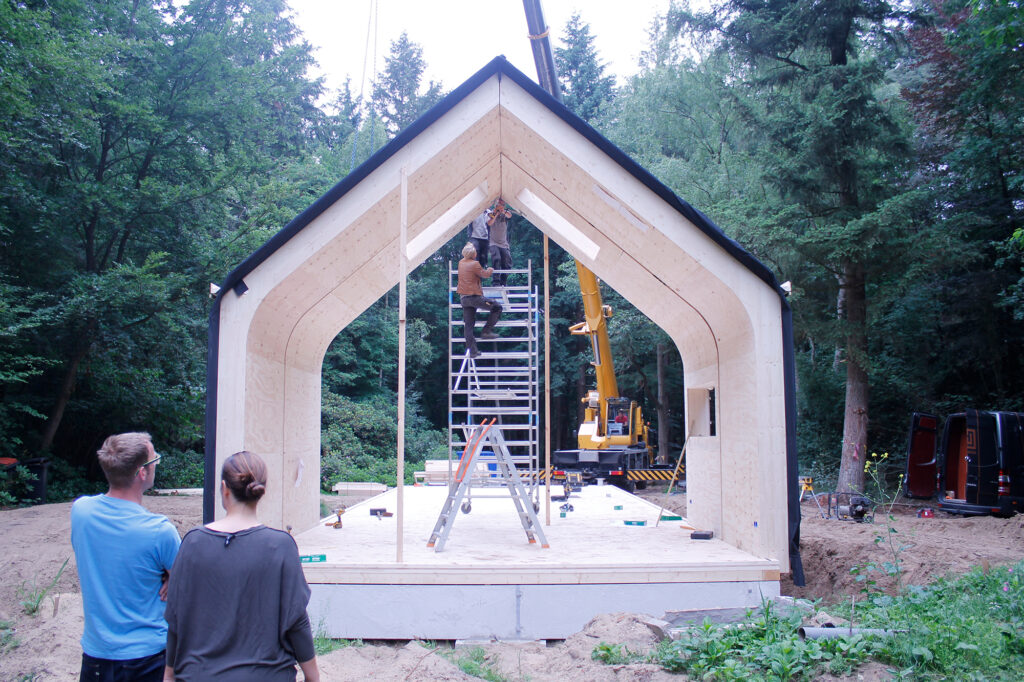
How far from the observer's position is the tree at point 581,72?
105 ft

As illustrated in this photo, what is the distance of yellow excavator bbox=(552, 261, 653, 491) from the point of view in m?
16.8

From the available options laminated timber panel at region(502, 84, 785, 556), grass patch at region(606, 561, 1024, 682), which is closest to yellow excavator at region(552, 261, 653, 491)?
laminated timber panel at region(502, 84, 785, 556)

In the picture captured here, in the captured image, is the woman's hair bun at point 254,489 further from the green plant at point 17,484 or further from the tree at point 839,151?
the tree at point 839,151

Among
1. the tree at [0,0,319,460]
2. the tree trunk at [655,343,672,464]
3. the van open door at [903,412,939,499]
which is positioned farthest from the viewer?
the tree trunk at [655,343,672,464]

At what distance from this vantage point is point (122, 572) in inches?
98.8

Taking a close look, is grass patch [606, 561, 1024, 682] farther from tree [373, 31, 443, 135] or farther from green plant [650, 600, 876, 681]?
tree [373, 31, 443, 135]

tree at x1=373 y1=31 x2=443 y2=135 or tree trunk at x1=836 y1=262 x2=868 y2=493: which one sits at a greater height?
tree at x1=373 y1=31 x2=443 y2=135

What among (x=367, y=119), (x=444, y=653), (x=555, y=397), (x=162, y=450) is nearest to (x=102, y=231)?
(x=162, y=450)

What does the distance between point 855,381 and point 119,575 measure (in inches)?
557

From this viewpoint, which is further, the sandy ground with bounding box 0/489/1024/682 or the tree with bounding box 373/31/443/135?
the tree with bounding box 373/31/443/135

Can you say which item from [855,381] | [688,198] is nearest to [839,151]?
[855,381]

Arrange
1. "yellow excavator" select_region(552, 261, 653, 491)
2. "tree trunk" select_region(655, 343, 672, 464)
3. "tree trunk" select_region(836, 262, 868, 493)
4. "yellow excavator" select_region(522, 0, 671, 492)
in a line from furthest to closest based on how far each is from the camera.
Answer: "tree trunk" select_region(655, 343, 672, 464) → "yellow excavator" select_region(552, 261, 653, 491) → "yellow excavator" select_region(522, 0, 671, 492) → "tree trunk" select_region(836, 262, 868, 493)

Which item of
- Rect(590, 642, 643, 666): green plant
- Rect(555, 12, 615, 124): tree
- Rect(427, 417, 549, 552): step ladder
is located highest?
Rect(555, 12, 615, 124): tree

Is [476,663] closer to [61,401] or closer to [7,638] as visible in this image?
[7,638]
